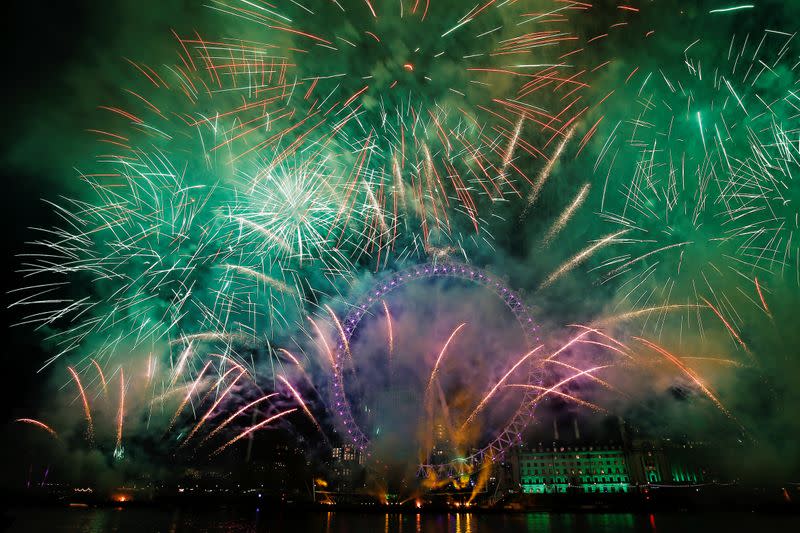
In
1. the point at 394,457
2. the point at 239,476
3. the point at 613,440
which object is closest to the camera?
the point at 394,457

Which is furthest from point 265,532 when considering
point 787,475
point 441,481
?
point 787,475

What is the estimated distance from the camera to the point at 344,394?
47.4m

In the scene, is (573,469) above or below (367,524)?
above

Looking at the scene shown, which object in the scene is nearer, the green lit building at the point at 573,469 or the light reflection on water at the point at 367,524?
the light reflection on water at the point at 367,524

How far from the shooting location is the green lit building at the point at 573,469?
377 feet

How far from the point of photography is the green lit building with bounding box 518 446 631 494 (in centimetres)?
11481

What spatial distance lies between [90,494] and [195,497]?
57.9ft

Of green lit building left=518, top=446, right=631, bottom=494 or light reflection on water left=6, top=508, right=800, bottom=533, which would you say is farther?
green lit building left=518, top=446, right=631, bottom=494

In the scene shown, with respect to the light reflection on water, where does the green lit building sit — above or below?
above

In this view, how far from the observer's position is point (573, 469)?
392 ft

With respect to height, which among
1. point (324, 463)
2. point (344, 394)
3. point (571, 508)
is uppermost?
point (344, 394)

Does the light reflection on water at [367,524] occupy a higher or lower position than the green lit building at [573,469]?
lower

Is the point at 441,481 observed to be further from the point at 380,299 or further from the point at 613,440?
the point at 613,440

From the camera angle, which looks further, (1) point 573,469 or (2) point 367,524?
(1) point 573,469
